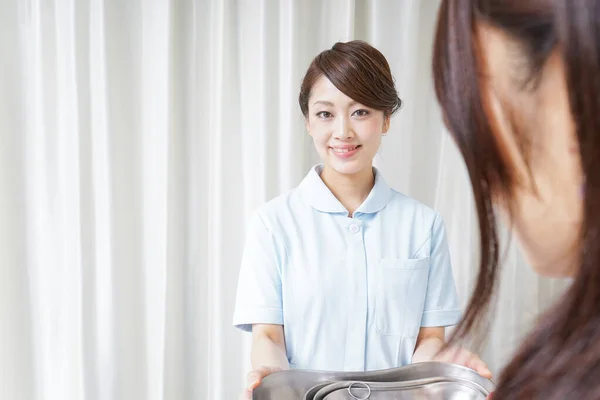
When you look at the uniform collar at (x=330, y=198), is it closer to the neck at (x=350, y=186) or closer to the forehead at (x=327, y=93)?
the neck at (x=350, y=186)

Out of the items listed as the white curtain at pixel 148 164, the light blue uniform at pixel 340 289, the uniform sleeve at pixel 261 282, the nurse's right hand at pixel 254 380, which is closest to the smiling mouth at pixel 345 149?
the light blue uniform at pixel 340 289

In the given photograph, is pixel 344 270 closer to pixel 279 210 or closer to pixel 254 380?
pixel 279 210

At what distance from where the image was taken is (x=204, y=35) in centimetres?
168

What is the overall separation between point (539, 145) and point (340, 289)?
953 millimetres

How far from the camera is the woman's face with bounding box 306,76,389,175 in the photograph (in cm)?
127

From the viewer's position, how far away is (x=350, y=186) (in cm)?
136

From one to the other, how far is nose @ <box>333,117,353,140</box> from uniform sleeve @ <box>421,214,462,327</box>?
297 mm

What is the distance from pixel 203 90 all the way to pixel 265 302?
2.27ft

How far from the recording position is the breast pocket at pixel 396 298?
129 centimetres

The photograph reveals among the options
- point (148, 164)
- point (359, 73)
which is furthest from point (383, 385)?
point (148, 164)

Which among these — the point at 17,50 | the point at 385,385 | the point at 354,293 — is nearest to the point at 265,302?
the point at 354,293

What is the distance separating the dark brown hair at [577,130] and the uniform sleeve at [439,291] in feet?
3.06

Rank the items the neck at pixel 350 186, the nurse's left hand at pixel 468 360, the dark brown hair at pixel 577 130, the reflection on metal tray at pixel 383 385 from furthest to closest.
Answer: the neck at pixel 350 186
the nurse's left hand at pixel 468 360
the reflection on metal tray at pixel 383 385
the dark brown hair at pixel 577 130

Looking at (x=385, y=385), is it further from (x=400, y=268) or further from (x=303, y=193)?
(x=303, y=193)
